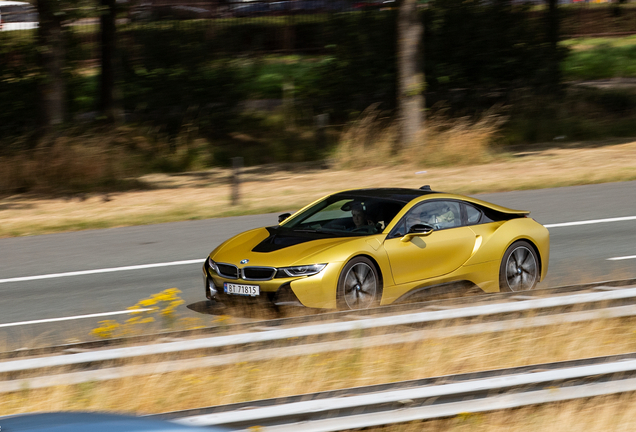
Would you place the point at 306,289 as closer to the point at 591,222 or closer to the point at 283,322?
the point at 283,322

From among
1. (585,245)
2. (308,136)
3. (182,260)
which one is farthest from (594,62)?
(182,260)

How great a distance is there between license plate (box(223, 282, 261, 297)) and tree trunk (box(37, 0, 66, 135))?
1410cm

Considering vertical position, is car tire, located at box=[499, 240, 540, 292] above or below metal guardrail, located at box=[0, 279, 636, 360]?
below

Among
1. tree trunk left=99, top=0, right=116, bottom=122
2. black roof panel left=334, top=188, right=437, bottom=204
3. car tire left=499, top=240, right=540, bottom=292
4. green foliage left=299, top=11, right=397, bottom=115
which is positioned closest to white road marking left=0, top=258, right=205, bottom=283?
black roof panel left=334, top=188, right=437, bottom=204

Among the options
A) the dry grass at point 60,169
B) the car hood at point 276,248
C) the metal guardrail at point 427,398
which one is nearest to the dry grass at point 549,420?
the metal guardrail at point 427,398

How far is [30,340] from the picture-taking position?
812 cm

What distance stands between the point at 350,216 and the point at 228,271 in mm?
1501

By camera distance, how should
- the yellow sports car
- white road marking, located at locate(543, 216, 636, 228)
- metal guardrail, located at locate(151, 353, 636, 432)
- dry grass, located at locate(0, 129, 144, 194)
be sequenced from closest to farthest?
metal guardrail, located at locate(151, 353, 636, 432) → the yellow sports car → white road marking, located at locate(543, 216, 636, 228) → dry grass, located at locate(0, 129, 144, 194)

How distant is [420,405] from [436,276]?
3.78m

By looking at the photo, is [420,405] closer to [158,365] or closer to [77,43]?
[158,365]

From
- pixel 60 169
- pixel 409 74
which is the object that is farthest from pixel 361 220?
pixel 409 74

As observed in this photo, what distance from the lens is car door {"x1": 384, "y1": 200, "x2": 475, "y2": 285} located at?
27.7ft

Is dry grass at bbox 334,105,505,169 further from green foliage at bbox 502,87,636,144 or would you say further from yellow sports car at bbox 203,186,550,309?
yellow sports car at bbox 203,186,550,309

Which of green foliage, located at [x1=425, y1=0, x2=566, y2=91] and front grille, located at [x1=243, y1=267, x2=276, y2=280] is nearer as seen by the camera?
front grille, located at [x1=243, y1=267, x2=276, y2=280]
